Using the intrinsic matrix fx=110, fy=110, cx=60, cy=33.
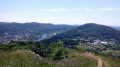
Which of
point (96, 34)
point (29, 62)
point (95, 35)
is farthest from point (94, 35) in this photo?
point (29, 62)

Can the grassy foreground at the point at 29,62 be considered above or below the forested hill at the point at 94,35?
above

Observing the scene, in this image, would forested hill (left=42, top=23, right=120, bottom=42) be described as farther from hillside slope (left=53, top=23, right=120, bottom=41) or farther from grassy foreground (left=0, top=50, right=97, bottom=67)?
grassy foreground (left=0, top=50, right=97, bottom=67)

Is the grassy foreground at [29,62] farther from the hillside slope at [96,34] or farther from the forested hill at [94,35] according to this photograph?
the hillside slope at [96,34]

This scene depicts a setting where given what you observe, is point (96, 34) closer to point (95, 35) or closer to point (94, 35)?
point (95, 35)

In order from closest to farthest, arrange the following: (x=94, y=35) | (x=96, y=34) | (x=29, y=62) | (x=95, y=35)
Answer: (x=29, y=62) < (x=95, y=35) < (x=94, y=35) < (x=96, y=34)

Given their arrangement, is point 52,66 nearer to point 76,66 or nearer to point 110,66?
point 76,66

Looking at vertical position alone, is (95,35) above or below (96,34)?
below

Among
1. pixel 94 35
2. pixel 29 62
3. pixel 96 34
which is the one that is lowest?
pixel 94 35

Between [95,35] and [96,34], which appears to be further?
[96,34]

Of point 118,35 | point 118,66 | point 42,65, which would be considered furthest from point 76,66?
point 118,35

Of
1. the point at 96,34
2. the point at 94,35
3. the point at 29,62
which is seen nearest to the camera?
the point at 29,62

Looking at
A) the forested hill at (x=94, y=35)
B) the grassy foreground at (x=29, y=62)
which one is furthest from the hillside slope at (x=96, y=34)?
the grassy foreground at (x=29, y=62)
